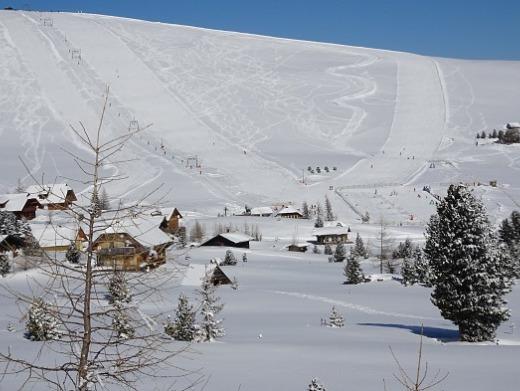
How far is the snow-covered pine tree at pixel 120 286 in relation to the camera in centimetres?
395

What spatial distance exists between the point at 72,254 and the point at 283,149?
101841 mm

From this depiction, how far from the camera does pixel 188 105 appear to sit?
124062 mm

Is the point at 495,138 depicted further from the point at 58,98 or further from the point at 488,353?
the point at 488,353

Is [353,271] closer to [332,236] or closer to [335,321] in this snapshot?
[335,321]

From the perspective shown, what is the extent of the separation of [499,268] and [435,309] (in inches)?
361

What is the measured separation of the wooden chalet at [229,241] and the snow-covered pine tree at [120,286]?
4607 centimetres

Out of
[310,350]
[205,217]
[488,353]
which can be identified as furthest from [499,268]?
[205,217]

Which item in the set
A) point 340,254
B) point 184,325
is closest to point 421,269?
point 340,254

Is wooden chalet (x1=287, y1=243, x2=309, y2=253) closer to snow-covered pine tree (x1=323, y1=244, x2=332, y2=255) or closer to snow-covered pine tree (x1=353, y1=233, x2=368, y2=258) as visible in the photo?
snow-covered pine tree (x1=323, y1=244, x2=332, y2=255)

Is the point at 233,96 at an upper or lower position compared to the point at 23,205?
upper

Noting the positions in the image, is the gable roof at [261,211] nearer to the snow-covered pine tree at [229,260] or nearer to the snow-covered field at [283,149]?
the snow-covered field at [283,149]

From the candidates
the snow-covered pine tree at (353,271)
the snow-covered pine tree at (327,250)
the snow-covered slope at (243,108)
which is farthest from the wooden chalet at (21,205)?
the snow-covered pine tree at (353,271)

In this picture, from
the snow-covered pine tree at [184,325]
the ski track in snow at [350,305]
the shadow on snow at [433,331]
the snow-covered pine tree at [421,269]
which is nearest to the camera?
the snow-covered pine tree at [184,325]

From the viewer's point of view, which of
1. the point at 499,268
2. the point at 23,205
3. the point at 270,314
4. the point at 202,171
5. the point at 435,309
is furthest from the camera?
the point at 202,171
